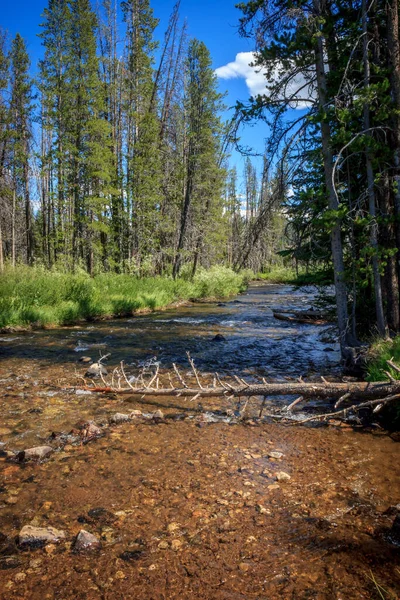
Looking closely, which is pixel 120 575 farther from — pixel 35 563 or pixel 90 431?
pixel 90 431

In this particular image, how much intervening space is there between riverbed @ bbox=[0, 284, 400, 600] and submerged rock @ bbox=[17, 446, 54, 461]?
93 millimetres

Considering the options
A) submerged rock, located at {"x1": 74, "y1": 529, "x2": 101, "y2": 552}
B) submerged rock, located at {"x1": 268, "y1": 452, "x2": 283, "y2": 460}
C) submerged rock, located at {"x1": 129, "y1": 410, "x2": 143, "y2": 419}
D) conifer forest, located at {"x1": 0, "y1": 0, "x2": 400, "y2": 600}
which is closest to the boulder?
conifer forest, located at {"x1": 0, "y1": 0, "x2": 400, "y2": 600}

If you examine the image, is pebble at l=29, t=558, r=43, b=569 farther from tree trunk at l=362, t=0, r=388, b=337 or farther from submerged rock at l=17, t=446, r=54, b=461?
tree trunk at l=362, t=0, r=388, b=337

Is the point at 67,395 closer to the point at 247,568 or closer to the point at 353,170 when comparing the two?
the point at 247,568

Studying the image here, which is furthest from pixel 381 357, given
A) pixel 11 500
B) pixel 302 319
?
pixel 302 319

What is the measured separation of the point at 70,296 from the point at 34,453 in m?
12.5

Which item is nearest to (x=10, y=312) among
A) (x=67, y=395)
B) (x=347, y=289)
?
(x=67, y=395)

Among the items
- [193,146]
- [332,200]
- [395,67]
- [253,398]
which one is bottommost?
[253,398]

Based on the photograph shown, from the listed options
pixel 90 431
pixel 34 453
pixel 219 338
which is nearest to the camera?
pixel 34 453

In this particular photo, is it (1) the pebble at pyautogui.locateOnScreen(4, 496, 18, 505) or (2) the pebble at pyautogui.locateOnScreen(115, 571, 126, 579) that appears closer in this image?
(2) the pebble at pyautogui.locateOnScreen(115, 571, 126, 579)

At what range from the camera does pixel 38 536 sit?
2744 mm

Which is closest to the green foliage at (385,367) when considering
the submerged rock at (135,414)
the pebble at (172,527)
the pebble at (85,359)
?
the pebble at (172,527)

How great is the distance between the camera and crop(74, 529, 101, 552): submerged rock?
267 cm

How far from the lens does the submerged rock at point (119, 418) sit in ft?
16.8
